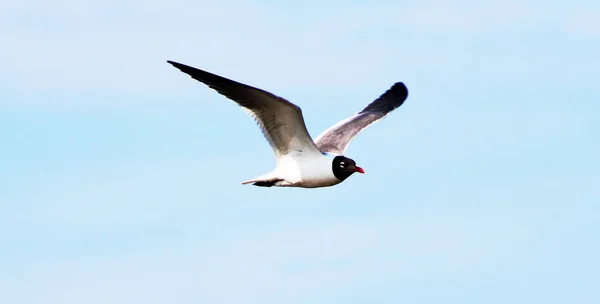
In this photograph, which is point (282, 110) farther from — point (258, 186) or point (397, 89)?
point (397, 89)

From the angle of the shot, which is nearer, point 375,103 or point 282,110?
point 282,110

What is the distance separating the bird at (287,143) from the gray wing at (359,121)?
1.0 inches

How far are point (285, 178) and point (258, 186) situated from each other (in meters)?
0.57

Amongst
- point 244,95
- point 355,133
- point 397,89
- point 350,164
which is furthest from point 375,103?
point 244,95

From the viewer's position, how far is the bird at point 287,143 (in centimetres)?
1973

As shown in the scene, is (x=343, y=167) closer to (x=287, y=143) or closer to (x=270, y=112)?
(x=287, y=143)

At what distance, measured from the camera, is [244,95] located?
65.4 ft

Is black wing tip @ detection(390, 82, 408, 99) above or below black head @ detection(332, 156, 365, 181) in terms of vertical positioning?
above

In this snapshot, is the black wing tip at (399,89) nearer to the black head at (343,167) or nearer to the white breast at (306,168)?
the black head at (343,167)

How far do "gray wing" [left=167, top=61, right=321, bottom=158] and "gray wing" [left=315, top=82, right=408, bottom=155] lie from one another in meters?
2.19

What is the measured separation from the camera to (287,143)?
21359 millimetres

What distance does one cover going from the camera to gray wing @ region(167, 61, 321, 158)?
64.3ft

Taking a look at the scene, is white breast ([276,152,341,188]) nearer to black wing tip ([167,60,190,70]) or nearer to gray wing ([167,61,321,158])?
gray wing ([167,61,321,158])

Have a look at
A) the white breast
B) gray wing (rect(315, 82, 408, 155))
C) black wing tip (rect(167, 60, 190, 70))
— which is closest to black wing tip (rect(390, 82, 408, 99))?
gray wing (rect(315, 82, 408, 155))
